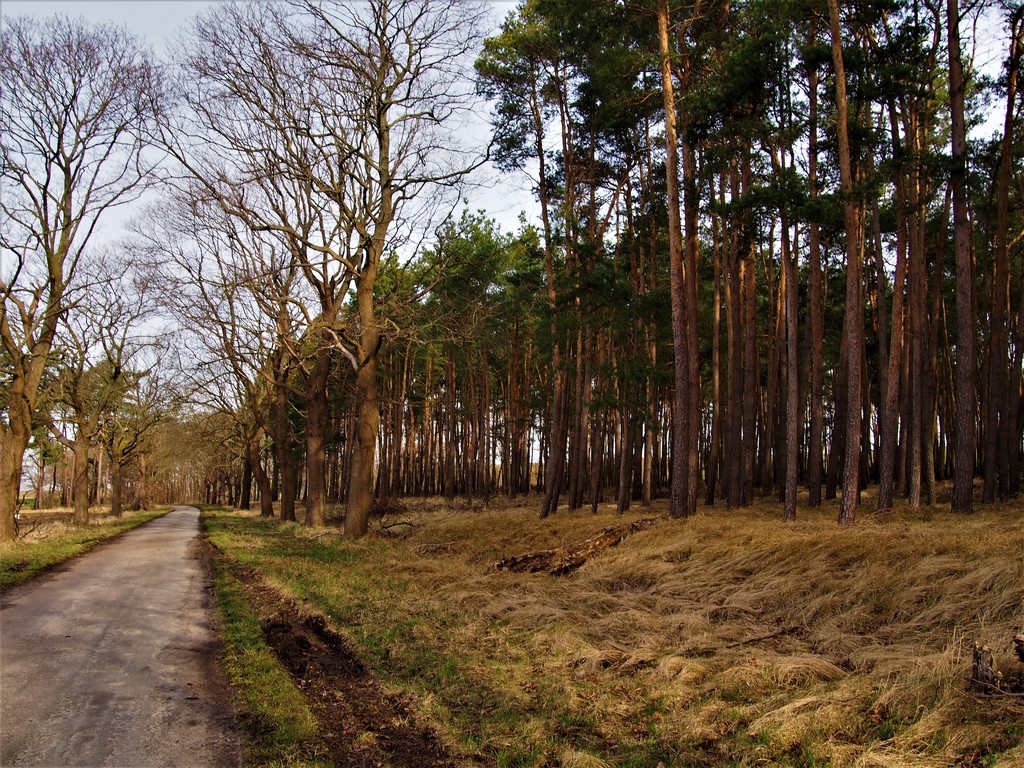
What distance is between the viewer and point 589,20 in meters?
16.2

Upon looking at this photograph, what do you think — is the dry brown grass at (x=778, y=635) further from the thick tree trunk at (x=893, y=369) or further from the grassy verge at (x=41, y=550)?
the grassy verge at (x=41, y=550)

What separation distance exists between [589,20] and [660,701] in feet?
52.5

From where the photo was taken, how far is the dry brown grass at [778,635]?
418 cm

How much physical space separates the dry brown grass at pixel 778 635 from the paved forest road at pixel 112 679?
8.38 ft

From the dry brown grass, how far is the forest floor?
22 millimetres

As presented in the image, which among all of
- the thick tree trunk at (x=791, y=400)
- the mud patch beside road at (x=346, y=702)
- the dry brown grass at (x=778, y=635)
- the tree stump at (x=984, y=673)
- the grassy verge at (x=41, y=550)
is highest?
the thick tree trunk at (x=791, y=400)

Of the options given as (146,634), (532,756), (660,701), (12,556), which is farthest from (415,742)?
(12,556)

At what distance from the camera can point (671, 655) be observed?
5945 mm

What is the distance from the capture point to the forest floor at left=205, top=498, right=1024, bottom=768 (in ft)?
13.9

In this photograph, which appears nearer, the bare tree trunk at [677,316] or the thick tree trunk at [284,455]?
the bare tree trunk at [677,316]

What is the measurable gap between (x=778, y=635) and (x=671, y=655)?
4.17ft

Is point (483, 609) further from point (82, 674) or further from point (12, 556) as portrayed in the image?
point (12, 556)

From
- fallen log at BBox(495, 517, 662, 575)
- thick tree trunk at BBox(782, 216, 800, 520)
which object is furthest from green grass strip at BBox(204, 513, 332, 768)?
thick tree trunk at BBox(782, 216, 800, 520)

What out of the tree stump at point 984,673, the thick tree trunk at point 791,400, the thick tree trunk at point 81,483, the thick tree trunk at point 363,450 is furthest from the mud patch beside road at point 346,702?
the thick tree trunk at point 81,483
